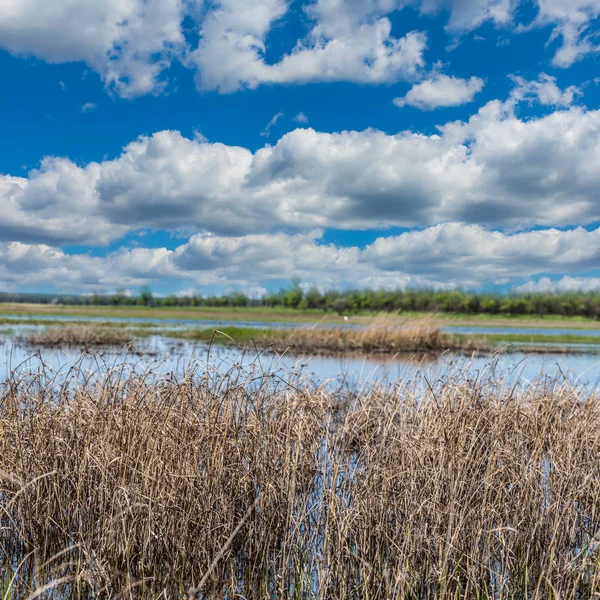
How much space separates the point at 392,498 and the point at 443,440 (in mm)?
784

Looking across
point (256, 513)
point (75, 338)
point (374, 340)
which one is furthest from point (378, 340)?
point (256, 513)

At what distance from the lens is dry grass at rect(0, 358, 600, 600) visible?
14.0ft

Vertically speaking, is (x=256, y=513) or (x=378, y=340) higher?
(x=378, y=340)

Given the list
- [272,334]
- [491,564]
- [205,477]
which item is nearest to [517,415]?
[491,564]

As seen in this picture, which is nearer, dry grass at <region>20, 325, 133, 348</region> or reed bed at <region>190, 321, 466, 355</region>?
dry grass at <region>20, 325, 133, 348</region>

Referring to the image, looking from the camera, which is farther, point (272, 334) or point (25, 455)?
point (272, 334)

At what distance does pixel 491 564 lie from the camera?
4.80 metres

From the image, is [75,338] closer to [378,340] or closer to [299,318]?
[378,340]

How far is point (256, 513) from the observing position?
4738 millimetres

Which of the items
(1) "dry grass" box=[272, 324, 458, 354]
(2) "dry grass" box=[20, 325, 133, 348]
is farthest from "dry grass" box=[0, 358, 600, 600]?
(2) "dry grass" box=[20, 325, 133, 348]

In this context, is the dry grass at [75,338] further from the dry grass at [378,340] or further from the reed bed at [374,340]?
the dry grass at [378,340]

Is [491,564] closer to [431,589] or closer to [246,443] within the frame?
[431,589]

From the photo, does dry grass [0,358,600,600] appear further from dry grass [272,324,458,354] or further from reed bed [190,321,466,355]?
dry grass [272,324,458,354]

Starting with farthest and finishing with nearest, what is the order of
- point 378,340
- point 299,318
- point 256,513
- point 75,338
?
1. point 299,318
2. point 75,338
3. point 378,340
4. point 256,513
